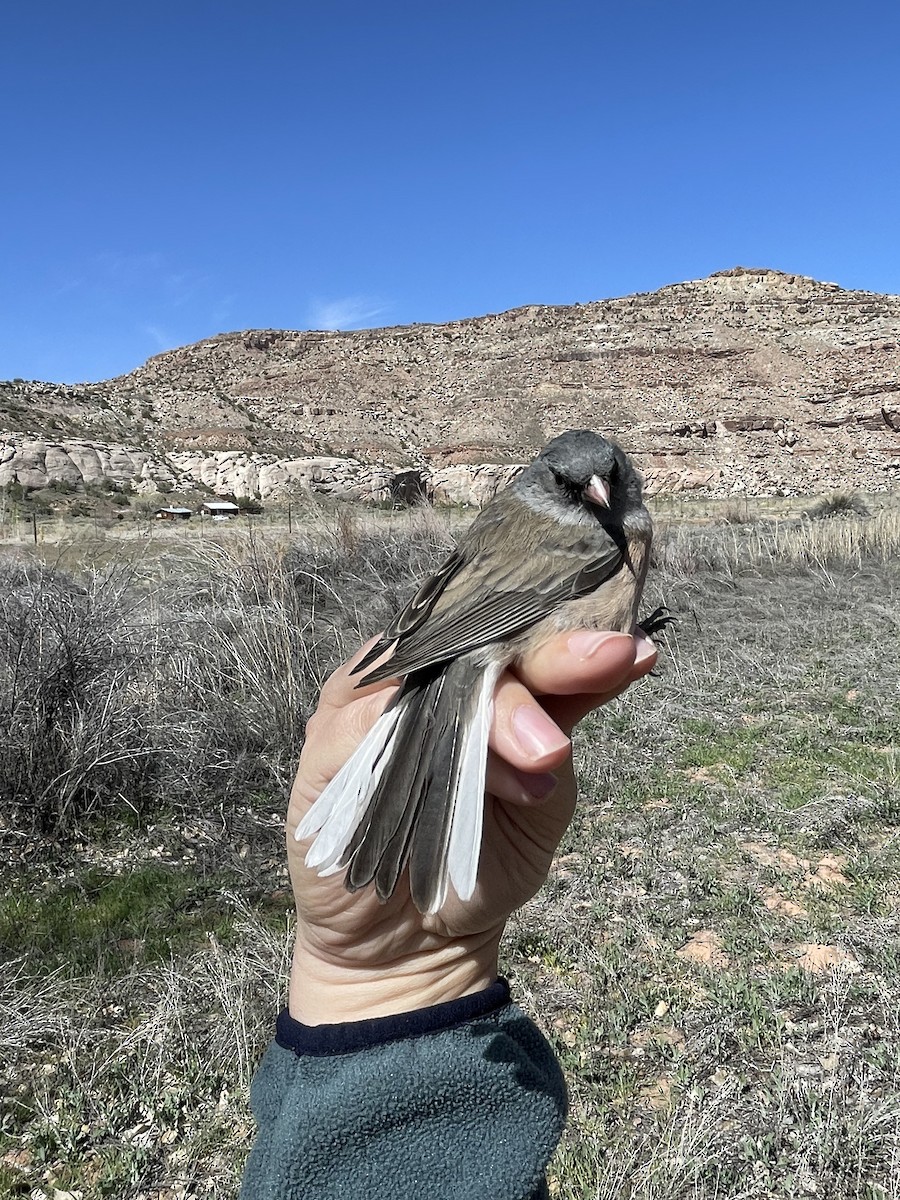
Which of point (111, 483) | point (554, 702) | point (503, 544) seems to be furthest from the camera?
point (111, 483)

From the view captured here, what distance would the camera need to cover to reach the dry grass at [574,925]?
2750 millimetres

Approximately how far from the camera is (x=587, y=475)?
227cm

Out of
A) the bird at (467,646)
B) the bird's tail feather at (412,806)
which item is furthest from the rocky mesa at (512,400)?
the bird's tail feather at (412,806)

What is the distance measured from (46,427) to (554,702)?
43.5 metres

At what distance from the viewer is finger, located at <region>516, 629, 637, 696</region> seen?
5.08 feet

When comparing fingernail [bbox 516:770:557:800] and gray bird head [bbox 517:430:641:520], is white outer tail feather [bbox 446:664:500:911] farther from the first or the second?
gray bird head [bbox 517:430:641:520]

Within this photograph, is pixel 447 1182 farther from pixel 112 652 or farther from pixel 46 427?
pixel 46 427

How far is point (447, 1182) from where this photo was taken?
1.32m

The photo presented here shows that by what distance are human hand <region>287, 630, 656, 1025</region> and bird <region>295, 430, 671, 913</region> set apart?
0.08 m

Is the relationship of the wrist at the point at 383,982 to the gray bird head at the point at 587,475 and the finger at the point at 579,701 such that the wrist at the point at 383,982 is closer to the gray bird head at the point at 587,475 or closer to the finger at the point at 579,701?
the finger at the point at 579,701

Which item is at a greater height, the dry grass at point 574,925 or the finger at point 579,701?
the finger at point 579,701

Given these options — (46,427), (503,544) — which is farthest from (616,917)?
(46,427)

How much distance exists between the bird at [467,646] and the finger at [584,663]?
15cm

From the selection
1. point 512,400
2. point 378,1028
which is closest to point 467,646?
point 378,1028
